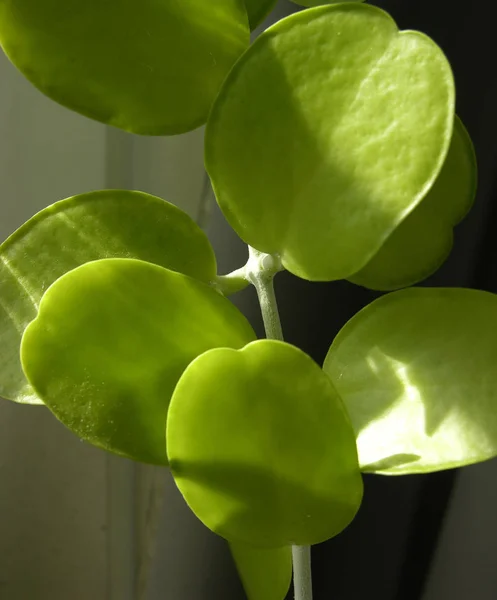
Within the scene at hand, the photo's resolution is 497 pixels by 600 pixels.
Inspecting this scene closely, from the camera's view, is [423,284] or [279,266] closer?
[279,266]

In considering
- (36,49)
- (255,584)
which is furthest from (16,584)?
(36,49)

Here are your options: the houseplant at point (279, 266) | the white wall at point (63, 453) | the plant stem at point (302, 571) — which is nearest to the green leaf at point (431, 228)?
the houseplant at point (279, 266)

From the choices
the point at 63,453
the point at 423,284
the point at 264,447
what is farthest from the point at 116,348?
the point at 63,453

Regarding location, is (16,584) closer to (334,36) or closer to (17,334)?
(17,334)

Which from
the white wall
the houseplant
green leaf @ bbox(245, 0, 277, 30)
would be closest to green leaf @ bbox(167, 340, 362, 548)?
the houseplant

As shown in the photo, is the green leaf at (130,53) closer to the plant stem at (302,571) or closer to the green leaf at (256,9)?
the green leaf at (256,9)

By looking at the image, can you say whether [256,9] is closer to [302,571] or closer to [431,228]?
[431,228]
